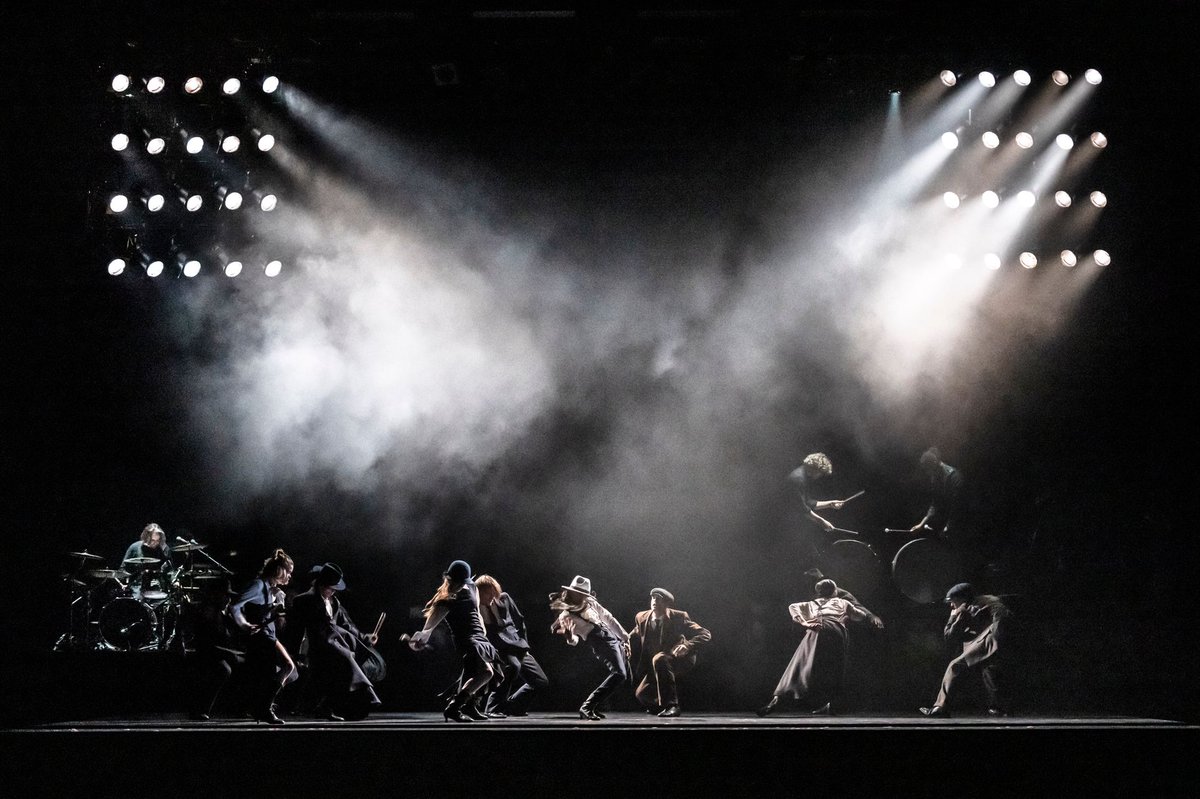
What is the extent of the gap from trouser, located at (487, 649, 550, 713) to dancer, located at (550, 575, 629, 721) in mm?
453

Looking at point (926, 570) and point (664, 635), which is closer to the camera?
point (664, 635)

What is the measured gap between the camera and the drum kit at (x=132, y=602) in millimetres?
8945

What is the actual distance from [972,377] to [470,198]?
20.5 feet

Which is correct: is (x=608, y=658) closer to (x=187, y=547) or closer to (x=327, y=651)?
(x=327, y=651)

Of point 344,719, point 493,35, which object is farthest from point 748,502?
point 493,35

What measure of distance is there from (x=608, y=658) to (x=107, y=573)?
17.2 ft

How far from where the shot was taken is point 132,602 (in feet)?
29.5

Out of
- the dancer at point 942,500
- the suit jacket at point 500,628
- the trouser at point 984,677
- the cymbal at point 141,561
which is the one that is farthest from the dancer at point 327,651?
the dancer at point 942,500

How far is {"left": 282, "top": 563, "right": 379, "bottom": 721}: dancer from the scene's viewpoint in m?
7.81

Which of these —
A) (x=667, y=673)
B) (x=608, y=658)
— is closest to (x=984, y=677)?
(x=667, y=673)

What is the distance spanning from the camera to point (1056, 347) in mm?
10133

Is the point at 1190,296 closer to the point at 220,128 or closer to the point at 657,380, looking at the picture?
the point at 657,380

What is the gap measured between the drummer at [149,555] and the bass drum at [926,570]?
7.84m

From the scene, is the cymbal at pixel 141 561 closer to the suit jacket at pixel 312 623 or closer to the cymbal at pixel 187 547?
the cymbal at pixel 187 547
